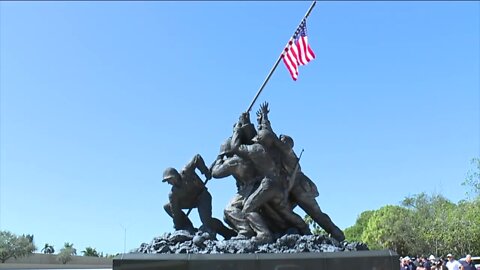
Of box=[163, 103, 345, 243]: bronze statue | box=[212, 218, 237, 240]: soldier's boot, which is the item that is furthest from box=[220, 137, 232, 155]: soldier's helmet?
box=[212, 218, 237, 240]: soldier's boot

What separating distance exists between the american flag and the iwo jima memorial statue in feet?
10.9

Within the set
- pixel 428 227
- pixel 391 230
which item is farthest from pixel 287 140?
pixel 391 230

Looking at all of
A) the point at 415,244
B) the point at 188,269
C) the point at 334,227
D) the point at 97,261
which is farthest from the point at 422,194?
the point at 188,269

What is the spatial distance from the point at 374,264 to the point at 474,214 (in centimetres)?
3405

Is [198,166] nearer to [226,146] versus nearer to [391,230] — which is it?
[226,146]

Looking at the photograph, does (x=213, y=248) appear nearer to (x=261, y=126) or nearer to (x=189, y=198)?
(x=189, y=198)

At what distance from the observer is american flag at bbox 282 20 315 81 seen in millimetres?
15922

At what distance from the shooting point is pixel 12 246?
51781 millimetres

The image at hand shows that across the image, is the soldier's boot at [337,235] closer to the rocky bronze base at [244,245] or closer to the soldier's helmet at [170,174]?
the rocky bronze base at [244,245]

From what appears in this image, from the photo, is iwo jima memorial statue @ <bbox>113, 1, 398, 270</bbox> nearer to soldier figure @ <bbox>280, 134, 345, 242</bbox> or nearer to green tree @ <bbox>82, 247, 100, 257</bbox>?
soldier figure @ <bbox>280, 134, 345, 242</bbox>

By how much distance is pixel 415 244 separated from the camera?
55.2m

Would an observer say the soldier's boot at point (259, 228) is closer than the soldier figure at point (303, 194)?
Yes

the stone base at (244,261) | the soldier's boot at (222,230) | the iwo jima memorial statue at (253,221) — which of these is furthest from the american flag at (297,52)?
the stone base at (244,261)

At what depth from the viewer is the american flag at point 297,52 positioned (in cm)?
1592
